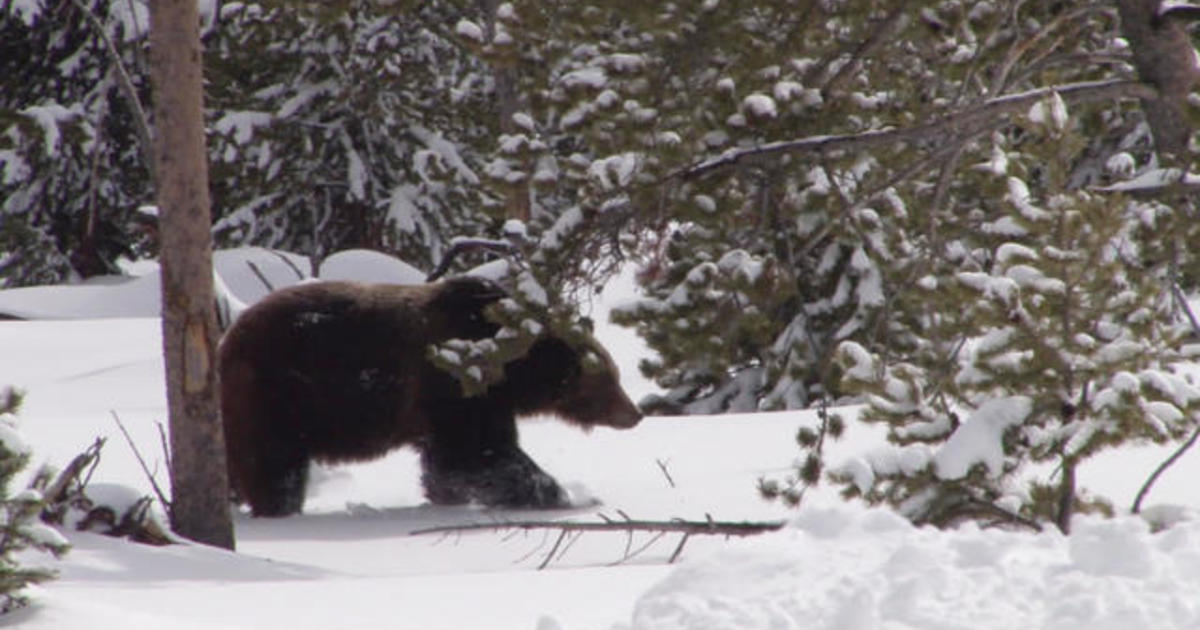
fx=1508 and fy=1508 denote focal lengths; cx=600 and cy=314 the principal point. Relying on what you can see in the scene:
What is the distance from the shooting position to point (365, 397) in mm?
8031

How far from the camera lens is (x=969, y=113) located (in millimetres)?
6707

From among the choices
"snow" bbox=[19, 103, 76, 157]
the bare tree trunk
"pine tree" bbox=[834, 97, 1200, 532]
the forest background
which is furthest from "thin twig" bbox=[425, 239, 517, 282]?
"snow" bbox=[19, 103, 76, 157]

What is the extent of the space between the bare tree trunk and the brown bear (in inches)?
50.2

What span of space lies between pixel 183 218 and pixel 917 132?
10.8ft

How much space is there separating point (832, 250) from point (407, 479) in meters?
4.22

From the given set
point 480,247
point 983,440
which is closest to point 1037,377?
point 983,440


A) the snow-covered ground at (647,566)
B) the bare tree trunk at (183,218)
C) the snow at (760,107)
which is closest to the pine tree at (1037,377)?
the snow-covered ground at (647,566)

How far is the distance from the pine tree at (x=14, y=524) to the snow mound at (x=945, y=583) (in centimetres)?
161

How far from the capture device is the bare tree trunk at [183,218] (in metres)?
6.51

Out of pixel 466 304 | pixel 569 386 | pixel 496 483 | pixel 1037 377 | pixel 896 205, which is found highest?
pixel 896 205

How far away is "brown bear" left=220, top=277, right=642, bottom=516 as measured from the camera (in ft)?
A: 26.0

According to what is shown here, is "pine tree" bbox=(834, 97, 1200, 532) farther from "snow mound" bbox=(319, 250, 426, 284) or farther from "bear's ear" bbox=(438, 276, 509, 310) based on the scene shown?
"snow mound" bbox=(319, 250, 426, 284)

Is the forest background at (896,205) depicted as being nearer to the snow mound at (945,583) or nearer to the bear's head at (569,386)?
the bear's head at (569,386)

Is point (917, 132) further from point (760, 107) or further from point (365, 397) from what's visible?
point (365, 397)
